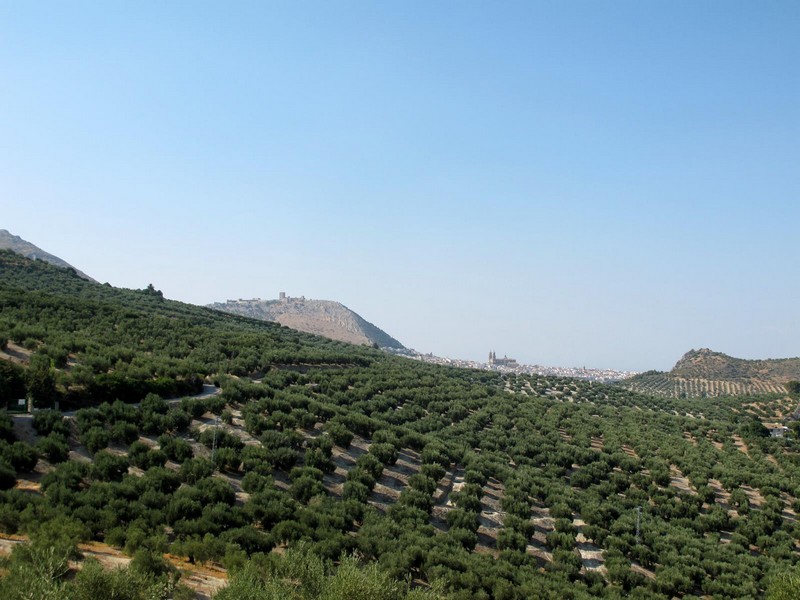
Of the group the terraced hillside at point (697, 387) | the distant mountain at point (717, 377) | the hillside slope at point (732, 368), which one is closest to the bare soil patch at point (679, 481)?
the terraced hillside at point (697, 387)

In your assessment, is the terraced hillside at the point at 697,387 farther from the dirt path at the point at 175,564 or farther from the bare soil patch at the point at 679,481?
the dirt path at the point at 175,564

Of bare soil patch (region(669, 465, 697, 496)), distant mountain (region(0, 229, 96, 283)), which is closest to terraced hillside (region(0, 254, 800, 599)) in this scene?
bare soil patch (region(669, 465, 697, 496))

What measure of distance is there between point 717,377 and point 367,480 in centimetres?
10227

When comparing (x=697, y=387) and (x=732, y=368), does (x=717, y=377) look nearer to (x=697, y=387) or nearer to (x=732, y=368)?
(x=732, y=368)

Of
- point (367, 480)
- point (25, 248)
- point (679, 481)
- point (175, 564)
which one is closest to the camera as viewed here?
point (175, 564)

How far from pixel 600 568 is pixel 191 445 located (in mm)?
15837

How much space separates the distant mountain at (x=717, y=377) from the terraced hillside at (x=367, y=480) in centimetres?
5495

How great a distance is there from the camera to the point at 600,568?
2053 centimetres

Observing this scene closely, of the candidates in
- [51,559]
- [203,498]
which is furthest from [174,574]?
[203,498]

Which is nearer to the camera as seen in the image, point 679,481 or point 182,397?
point 182,397

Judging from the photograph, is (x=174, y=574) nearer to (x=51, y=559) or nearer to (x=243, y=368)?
(x=51, y=559)

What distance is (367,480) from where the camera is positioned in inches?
890

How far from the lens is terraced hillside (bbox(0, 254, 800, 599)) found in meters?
15.6

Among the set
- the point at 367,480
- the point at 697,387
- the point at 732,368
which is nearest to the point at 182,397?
the point at 367,480
